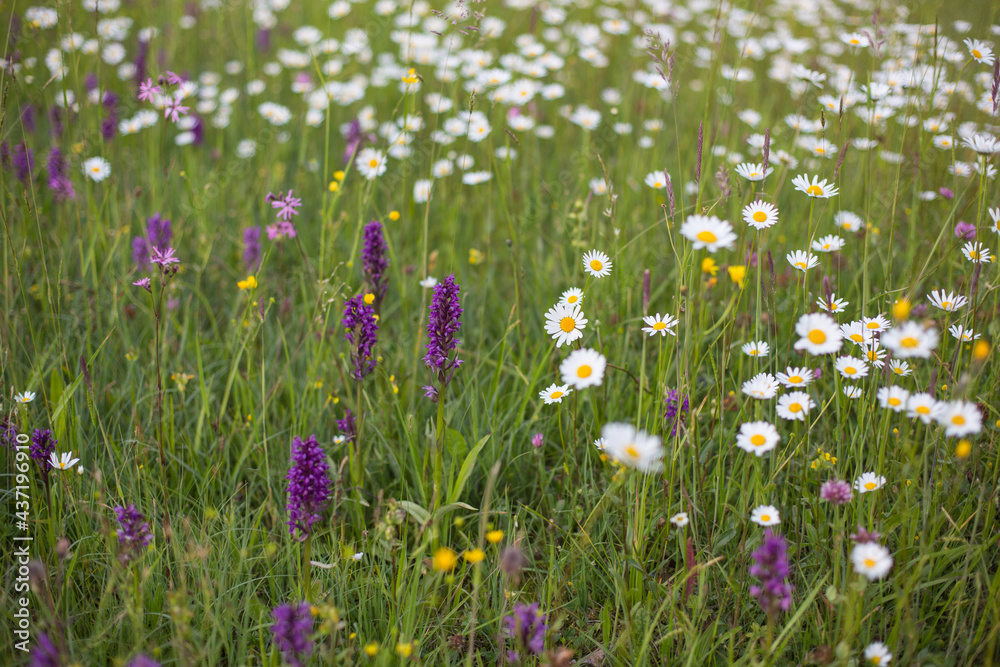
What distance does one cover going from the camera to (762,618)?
1670 millimetres

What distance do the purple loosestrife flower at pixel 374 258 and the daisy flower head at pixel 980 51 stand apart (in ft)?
6.56

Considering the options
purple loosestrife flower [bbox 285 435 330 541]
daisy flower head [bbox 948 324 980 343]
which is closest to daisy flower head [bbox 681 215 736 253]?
daisy flower head [bbox 948 324 980 343]

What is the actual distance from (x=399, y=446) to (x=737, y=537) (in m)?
1.12

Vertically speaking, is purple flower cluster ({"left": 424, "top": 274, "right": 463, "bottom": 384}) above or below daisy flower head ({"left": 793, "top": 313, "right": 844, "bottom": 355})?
below

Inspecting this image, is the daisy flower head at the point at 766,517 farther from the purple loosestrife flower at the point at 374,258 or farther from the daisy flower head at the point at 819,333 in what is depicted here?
the purple loosestrife flower at the point at 374,258

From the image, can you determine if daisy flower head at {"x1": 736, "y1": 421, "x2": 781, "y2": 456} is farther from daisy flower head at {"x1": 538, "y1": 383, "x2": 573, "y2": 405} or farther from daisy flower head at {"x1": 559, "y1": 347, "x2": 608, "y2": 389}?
daisy flower head at {"x1": 538, "y1": 383, "x2": 573, "y2": 405}

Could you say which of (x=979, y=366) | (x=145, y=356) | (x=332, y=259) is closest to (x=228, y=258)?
(x=332, y=259)

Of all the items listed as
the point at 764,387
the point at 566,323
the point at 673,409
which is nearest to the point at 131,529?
the point at 566,323

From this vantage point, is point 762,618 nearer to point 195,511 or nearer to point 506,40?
point 195,511

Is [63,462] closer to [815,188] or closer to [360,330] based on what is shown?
[360,330]

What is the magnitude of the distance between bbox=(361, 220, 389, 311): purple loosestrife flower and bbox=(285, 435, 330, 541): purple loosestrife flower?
29.9 inches

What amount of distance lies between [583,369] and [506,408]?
2.80ft

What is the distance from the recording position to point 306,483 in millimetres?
1517

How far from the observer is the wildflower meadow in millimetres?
1495
